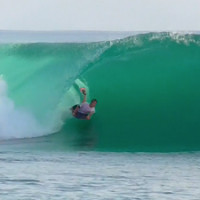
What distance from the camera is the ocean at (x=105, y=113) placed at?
12500 millimetres

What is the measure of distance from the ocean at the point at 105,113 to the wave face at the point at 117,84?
0.06ft

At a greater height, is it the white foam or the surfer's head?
the surfer's head

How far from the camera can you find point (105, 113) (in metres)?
17.6

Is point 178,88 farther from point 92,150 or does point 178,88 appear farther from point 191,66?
point 92,150

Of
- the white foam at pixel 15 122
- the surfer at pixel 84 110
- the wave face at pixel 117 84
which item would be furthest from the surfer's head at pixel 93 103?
the white foam at pixel 15 122

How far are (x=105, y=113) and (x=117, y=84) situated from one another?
47.0 inches

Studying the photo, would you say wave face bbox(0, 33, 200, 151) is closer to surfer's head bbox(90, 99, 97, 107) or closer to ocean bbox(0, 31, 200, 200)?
ocean bbox(0, 31, 200, 200)

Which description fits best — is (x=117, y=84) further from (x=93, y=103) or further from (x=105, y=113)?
(x=93, y=103)

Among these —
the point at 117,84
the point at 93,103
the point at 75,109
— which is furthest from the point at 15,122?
the point at 117,84

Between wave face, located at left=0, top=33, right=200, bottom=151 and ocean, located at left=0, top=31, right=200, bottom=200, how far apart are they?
0.06ft

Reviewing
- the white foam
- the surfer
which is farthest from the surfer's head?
the white foam

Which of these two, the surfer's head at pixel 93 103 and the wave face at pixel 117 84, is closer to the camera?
the wave face at pixel 117 84

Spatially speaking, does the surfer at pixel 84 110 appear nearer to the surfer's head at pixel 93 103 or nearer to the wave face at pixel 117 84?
the surfer's head at pixel 93 103

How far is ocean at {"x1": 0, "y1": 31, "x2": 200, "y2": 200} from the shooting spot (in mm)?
12500
